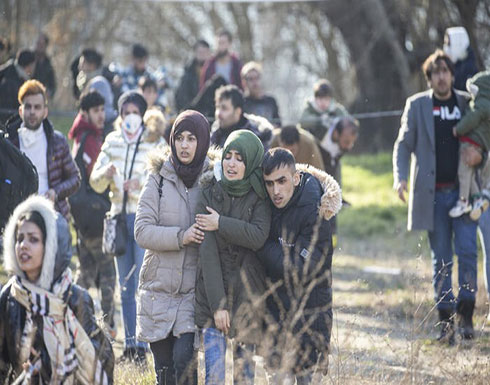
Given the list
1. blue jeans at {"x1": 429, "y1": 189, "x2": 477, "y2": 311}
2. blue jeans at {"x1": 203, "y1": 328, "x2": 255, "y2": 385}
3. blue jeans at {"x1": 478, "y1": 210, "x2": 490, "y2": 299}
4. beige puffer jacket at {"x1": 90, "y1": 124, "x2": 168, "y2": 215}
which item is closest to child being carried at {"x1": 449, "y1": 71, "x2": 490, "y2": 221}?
blue jeans at {"x1": 429, "y1": 189, "x2": 477, "y2": 311}

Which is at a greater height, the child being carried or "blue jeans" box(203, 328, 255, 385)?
the child being carried

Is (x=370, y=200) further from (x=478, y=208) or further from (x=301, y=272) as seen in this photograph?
(x=301, y=272)

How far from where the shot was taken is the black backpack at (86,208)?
9180mm

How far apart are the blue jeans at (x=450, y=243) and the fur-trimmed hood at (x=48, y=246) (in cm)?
439

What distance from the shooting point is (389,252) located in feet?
45.0

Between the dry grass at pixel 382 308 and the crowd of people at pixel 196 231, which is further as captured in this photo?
the dry grass at pixel 382 308

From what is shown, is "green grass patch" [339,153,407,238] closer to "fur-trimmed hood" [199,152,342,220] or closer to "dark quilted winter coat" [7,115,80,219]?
"dark quilted winter coat" [7,115,80,219]

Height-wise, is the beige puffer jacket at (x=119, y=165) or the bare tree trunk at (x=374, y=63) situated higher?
the bare tree trunk at (x=374, y=63)

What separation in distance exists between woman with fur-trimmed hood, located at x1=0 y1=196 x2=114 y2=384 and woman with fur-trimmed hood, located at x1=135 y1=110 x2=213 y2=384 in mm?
1021

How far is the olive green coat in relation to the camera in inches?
225

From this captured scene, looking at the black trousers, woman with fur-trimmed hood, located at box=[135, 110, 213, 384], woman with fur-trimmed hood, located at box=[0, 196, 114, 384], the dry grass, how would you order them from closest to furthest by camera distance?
woman with fur-trimmed hood, located at box=[0, 196, 114, 384] < the black trousers < woman with fur-trimmed hood, located at box=[135, 110, 213, 384] < the dry grass

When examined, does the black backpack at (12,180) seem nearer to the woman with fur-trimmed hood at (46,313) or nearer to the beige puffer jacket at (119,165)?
the beige puffer jacket at (119,165)

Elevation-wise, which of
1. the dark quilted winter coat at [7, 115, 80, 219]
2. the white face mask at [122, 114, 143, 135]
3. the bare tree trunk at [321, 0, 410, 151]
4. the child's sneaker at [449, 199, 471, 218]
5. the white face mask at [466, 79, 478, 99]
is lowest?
the child's sneaker at [449, 199, 471, 218]

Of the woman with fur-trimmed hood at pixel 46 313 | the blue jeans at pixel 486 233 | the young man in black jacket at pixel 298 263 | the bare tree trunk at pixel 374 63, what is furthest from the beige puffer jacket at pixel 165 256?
the bare tree trunk at pixel 374 63
